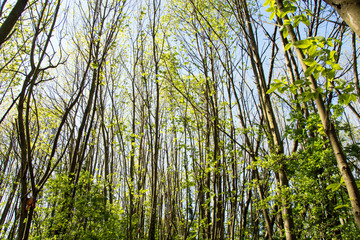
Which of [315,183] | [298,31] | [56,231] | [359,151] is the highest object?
[298,31]

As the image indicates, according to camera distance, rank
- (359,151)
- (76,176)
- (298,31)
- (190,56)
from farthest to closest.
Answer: (190,56) < (76,176) < (298,31) < (359,151)

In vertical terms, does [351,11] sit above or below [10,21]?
below

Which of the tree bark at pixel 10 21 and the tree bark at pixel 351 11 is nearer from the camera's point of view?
the tree bark at pixel 351 11

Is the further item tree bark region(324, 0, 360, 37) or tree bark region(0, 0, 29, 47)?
tree bark region(0, 0, 29, 47)

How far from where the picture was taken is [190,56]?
398cm

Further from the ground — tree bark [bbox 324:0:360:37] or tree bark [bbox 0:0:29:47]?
tree bark [bbox 0:0:29:47]

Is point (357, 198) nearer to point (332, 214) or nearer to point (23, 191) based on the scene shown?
point (332, 214)

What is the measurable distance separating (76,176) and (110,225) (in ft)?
3.27

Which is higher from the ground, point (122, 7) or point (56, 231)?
point (122, 7)

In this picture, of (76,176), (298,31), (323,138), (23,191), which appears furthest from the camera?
(76,176)

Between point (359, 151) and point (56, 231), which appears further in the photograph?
point (56, 231)

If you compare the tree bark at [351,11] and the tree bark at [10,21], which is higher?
the tree bark at [10,21]

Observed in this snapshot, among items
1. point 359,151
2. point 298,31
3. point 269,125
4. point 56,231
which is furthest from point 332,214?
point 56,231

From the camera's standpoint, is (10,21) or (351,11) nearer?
(351,11)
